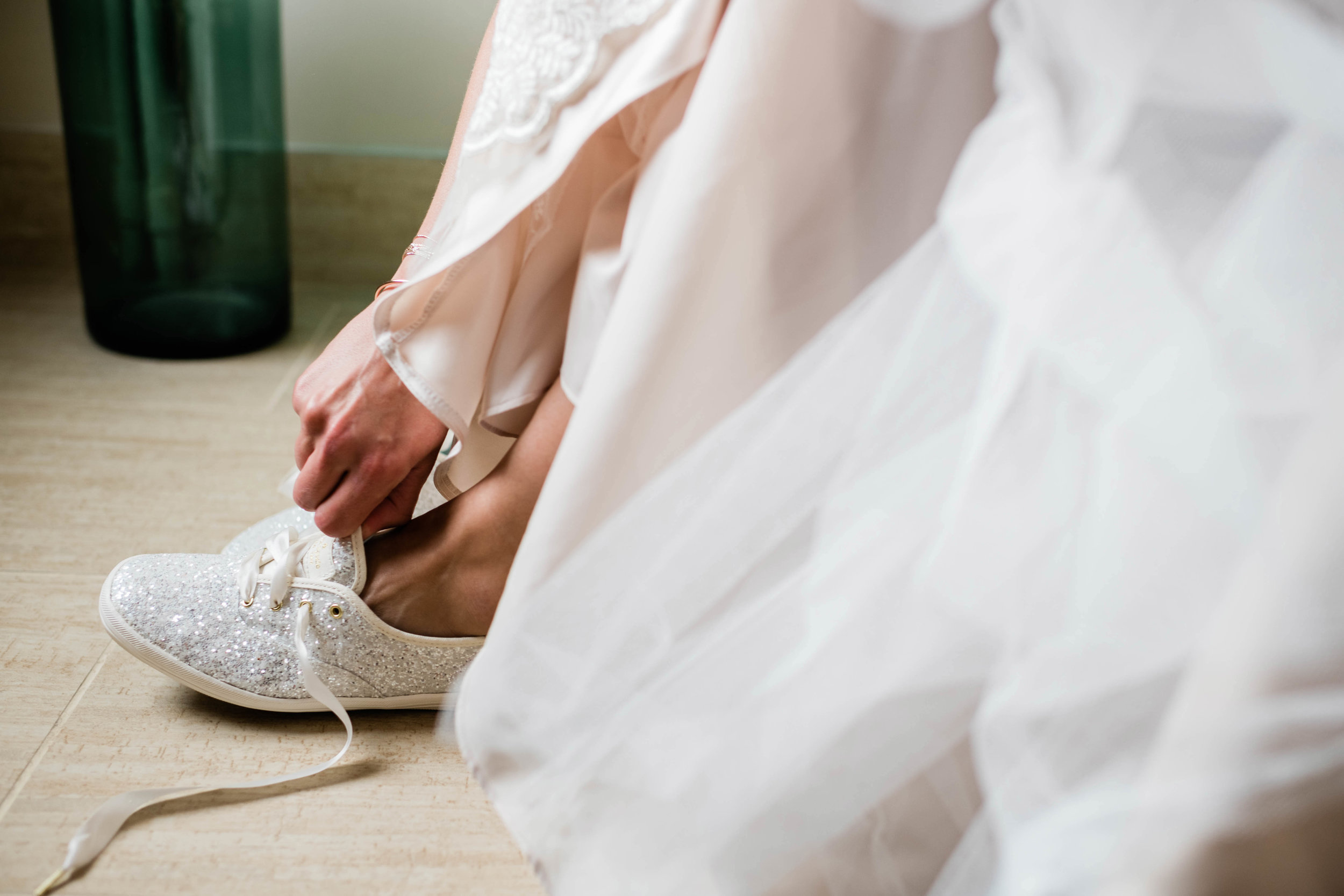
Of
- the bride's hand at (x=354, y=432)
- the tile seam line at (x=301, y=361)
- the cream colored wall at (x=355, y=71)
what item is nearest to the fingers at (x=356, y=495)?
the bride's hand at (x=354, y=432)

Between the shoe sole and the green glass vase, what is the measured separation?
0.62 m

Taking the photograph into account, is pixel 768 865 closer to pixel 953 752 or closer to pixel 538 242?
pixel 953 752

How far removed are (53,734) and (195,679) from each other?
0.07 metres

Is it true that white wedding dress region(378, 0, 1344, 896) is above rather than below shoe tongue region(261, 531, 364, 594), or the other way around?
above

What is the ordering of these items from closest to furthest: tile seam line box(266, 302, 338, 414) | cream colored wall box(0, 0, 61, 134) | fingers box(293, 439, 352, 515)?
fingers box(293, 439, 352, 515) → tile seam line box(266, 302, 338, 414) → cream colored wall box(0, 0, 61, 134)

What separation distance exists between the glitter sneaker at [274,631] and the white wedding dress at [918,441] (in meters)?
0.13

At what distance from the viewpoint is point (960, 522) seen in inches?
11.9

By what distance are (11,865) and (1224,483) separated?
49 centimetres

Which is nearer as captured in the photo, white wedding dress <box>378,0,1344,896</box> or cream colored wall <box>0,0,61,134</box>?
white wedding dress <box>378,0,1344,896</box>

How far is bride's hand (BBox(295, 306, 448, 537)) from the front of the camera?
499 millimetres

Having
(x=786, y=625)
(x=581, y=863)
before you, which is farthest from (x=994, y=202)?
(x=581, y=863)

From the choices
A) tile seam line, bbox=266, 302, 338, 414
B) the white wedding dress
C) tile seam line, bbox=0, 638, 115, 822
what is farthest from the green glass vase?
the white wedding dress

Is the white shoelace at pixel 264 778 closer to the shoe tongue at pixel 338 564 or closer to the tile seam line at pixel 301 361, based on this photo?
the shoe tongue at pixel 338 564

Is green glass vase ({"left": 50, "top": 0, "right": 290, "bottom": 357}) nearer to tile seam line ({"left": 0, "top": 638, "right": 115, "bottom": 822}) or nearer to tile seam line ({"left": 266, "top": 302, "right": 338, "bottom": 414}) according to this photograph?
tile seam line ({"left": 266, "top": 302, "right": 338, "bottom": 414})
